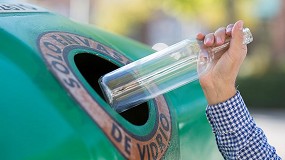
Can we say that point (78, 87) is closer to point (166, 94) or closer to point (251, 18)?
point (166, 94)

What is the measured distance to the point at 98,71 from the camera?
220 centimetres

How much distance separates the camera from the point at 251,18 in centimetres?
1688

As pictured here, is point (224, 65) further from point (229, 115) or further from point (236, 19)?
point (236, 19)

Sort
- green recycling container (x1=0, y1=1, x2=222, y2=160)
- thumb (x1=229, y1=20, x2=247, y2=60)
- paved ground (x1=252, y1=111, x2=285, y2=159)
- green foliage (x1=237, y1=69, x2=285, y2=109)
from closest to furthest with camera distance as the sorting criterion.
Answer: green recycling container (x1=0, y1=1, x2=222, y2=160), thumb (x1=229, y1=20, x2=247, y2=60), paved ground (x1=252, y1=111, x2=285, y2=159), green foliage (x1=237, y1=69, x2=285, y2=109)

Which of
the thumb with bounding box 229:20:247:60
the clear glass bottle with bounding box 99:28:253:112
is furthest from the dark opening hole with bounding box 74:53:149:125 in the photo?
the thumb with bounding box 229:20:247:60

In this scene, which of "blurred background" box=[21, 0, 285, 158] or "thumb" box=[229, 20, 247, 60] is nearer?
"thumb" box=[229, 20, 247, 60]

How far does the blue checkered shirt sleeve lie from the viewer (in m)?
2.09

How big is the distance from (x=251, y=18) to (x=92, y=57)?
1499 centimetres

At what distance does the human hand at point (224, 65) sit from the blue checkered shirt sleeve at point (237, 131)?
0.03 metres

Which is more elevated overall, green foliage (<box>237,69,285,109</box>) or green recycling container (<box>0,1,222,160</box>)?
green recycling container (<box>0,1,222,160</box>)

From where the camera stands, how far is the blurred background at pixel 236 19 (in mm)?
13883

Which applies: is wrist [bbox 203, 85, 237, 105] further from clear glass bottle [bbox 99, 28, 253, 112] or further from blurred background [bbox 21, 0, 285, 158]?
blurred background [bbox 21, 0, 285, 158]

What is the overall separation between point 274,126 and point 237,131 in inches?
343

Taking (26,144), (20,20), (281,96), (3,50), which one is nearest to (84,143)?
(26,144)
